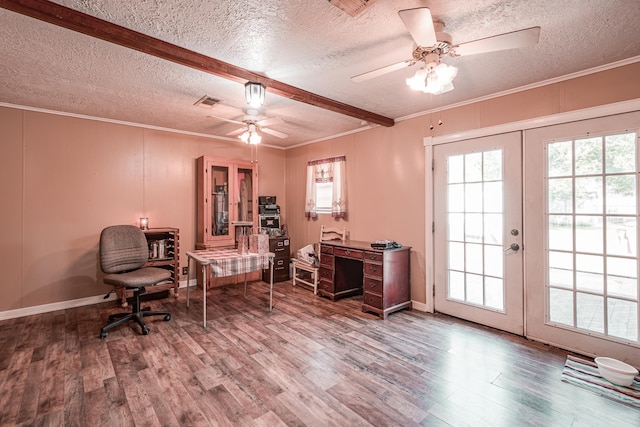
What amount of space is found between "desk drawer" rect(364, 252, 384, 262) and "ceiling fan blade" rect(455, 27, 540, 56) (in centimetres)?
225

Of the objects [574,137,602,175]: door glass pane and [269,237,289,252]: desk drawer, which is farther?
[269,237,289,252]: desk drawer

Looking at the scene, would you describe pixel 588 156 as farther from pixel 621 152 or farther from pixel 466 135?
pixel 466 135

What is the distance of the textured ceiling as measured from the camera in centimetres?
185

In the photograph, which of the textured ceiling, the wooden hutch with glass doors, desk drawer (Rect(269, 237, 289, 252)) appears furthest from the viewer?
desk drawer (Rect(269, 237, 289, 252))

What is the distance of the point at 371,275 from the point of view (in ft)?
12.0

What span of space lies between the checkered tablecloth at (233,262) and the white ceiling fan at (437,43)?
2237 millimetres

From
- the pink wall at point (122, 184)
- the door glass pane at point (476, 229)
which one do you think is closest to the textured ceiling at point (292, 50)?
the pink wall at point (122, 184)

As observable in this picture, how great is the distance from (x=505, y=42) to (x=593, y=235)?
195cm

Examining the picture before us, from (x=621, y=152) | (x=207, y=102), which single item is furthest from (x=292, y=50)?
(x=621, y=152)

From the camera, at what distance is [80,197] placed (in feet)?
13.1

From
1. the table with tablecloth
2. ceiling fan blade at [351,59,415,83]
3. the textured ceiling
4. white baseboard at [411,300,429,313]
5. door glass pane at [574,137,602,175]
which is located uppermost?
the textured ceiling

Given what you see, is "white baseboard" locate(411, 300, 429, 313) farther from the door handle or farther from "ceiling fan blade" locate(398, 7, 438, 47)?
"ceiling fan blade" locate(398, 7, 438, 47)

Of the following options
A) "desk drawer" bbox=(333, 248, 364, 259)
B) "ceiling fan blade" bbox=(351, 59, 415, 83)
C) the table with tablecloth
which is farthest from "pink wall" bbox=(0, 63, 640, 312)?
"ceiling fan blade" bbox=(351, 59, 415, 83)

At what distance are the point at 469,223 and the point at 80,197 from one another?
16.0ft
